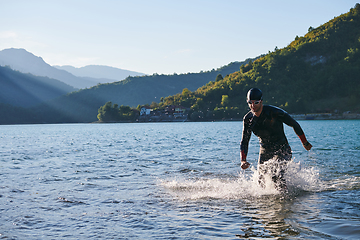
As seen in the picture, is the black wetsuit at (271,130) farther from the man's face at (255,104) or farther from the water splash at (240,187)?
the water splash at (240,187)

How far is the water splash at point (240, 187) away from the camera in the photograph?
9.59 meters

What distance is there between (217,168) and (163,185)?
17.5 feet

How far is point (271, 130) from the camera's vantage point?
27.3 feet

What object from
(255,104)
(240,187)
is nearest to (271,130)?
(255,104)

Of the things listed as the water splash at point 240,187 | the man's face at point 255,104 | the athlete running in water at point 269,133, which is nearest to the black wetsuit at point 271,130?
the athlete running in water at point 269,133

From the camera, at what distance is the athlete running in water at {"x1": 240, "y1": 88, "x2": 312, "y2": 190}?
809 centimetres

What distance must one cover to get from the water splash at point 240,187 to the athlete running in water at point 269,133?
1.17 feet

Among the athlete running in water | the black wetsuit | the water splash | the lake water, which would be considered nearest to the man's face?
the athlete running in water

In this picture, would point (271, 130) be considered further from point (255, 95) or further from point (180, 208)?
point (180, 208)

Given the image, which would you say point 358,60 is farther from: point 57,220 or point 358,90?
point 57,220

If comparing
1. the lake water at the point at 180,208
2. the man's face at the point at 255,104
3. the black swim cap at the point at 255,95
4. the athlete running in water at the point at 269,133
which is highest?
the black swim cap at the point at 255,95

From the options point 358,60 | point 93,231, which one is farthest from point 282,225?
point 358,60

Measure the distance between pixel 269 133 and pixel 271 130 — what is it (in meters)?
0.10

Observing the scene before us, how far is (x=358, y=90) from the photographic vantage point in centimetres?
17362
